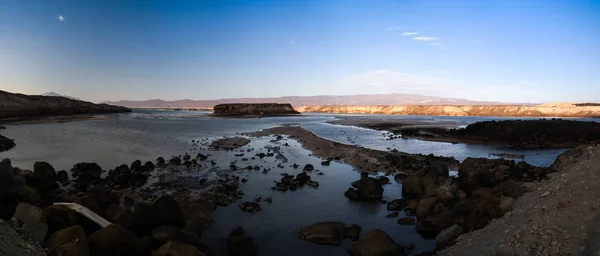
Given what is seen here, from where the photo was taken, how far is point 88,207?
30.5 feet

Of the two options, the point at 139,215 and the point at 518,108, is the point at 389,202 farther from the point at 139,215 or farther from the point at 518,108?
the point at 518,108

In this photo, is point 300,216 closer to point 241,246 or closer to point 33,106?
point 241,246

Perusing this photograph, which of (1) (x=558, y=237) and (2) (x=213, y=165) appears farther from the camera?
(2) (x=213, y=165)

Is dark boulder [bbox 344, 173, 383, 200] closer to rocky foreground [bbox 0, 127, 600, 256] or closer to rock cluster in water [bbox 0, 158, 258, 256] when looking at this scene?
rocky foreground [bbox 0, 127, 600, 256]

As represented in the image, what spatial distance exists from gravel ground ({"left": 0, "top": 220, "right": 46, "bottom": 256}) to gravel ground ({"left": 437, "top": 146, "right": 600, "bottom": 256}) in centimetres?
929

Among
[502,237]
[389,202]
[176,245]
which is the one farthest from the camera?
[389,202]

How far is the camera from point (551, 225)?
23.0 feet

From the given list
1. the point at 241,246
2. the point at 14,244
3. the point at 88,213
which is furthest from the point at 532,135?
the point at 14,244

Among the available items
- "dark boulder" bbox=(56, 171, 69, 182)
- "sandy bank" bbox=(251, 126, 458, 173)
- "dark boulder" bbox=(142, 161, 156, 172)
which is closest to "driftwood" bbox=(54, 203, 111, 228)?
"dark boulder" bbox=(56, 171, 69, 182)

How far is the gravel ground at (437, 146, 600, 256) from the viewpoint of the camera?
6.38 metres

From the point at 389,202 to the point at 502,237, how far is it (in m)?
6.22

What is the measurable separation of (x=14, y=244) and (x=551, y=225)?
11.0 metres

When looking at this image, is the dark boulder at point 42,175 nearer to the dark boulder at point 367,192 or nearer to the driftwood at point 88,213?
the driftwood at point 88,213

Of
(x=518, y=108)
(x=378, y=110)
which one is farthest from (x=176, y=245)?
(x=378, y=110)
